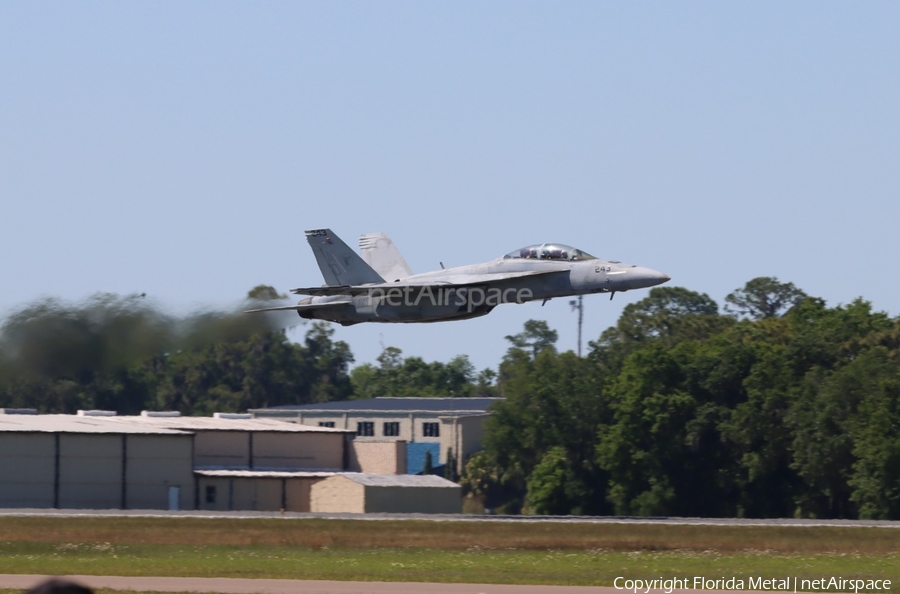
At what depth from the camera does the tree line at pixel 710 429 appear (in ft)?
197

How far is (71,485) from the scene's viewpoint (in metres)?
52.5

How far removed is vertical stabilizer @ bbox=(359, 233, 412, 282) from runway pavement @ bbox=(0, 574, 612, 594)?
47.0 feet

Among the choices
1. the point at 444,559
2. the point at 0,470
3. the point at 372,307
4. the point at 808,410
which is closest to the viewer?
the point at 444,559

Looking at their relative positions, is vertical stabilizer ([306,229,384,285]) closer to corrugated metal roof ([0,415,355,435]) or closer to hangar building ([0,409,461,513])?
hangar building ([0,409,461,513])

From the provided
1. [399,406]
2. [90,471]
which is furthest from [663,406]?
[90,471]

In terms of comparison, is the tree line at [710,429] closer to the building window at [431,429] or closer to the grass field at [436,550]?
the building window at [431,429]

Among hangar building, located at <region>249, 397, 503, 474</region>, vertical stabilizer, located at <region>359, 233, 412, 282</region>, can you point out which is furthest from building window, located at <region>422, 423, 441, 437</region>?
vertical stabilizer, located at <region>359, 233, 412, 282</region>

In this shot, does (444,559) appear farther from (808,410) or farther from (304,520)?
(808,410)

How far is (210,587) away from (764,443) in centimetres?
4586

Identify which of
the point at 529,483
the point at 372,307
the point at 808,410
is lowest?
the point at 529,483

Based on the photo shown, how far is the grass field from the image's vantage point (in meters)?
Answer: 26.0

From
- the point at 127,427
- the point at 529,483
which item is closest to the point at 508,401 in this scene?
the point at 529,483

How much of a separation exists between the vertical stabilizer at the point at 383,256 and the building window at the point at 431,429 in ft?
144

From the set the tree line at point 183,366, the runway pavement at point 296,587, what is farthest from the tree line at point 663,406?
the runway pavement at point 296,587
